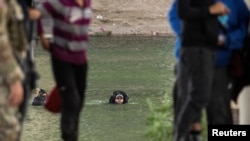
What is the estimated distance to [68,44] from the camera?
20.5 feet

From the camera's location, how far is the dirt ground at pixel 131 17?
131 feet

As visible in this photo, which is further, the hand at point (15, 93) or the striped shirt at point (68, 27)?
the striped shirt at point (68, 27)

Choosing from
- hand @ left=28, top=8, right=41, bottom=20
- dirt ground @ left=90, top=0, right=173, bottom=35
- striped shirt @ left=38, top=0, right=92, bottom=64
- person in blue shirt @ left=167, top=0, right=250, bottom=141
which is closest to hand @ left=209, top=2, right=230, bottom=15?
person in blue shirt @ left=167, top=0, right=250, bottom=141

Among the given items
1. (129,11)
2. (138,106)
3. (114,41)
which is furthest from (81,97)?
(129,11)

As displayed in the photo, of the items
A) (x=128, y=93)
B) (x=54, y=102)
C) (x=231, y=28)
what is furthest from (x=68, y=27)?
(x=128, y=93)

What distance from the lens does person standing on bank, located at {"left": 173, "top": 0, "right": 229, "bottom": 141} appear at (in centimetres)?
592

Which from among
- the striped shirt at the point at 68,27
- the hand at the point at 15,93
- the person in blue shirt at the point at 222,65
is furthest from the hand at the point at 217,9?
the hand at the point at 15,93

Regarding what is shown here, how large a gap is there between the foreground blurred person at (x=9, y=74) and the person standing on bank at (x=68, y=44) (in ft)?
2.38

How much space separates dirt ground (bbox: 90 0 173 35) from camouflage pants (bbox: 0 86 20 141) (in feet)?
108

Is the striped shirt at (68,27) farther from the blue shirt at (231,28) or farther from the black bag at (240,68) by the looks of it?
the black bag at (240,68)

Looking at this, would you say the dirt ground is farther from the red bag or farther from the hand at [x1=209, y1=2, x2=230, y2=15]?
the hand at [x1=209, y1=2, x2=230, y2=15]

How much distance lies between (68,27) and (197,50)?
995 mm

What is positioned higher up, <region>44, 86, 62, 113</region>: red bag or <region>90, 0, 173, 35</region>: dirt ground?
<region>90, 0, 173, 35</region>: dirt ground

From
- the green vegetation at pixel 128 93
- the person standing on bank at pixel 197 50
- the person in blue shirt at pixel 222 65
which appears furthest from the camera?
the green vegetation at pixel 128 93
